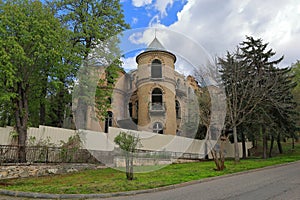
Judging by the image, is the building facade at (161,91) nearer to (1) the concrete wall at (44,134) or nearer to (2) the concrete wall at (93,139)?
(2) the concrete wall at (93,139)

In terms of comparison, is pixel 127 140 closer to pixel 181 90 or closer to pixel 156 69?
pixel 181 90

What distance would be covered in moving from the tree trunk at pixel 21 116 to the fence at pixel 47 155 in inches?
13.7

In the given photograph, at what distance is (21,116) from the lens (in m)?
13.5

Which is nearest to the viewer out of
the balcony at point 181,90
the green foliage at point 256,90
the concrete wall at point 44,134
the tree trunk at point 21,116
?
the balcony at point 181,90

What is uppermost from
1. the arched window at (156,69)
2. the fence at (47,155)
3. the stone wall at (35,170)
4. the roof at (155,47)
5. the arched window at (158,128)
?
the roof at (155,47)

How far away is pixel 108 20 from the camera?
Answer: 19.9 m

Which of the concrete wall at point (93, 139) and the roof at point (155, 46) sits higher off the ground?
the roof at point (155, 46)

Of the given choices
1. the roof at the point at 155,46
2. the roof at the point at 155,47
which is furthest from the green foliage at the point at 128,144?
the roof at the point at 155,46

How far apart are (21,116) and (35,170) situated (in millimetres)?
3405

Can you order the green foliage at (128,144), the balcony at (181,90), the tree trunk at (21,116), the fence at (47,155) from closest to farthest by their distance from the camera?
the green foliage at (128,144) → the balcony at (181,90) → the fence at (47,155) → the tree trunk at (21,116)

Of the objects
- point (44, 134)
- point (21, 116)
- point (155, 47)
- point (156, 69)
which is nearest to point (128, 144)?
point (156, 69)

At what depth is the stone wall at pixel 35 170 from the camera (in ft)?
35.1

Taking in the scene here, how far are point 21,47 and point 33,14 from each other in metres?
2.40

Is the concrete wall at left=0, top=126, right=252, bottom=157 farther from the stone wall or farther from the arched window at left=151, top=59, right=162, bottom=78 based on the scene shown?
the arched window at left=151, top=59, right=162, bottom=78
